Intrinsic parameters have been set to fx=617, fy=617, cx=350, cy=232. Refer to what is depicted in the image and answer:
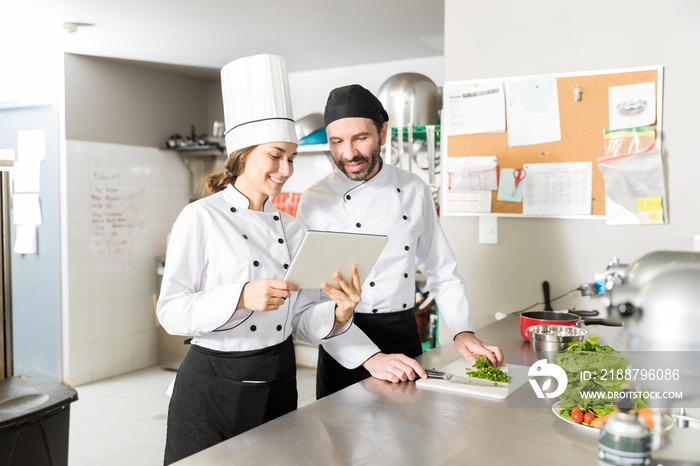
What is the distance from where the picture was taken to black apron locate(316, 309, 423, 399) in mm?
2014

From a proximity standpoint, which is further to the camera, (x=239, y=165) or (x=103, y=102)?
(x=103, y=102)

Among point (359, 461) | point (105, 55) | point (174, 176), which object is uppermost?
point (105, 55)

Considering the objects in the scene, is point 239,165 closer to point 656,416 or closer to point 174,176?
point 656,416

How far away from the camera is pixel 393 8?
370cm

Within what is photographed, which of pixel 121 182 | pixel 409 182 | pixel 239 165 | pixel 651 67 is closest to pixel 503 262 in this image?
pixel 409 182

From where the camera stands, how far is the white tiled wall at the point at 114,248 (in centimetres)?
493

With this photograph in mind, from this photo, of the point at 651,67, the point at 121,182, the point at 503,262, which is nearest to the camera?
the point at 651,67

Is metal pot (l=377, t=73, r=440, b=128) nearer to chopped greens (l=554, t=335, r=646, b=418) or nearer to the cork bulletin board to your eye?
the cork bulletin board

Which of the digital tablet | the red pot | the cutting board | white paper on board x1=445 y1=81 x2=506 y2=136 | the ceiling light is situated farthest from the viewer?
the ceiling light

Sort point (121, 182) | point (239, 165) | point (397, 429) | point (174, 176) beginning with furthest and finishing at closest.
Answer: point (174, 176) < point (121, 182) < point (239, 165) < point (397, 429)

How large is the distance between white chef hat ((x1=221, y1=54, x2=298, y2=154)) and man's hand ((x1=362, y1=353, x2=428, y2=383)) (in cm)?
67

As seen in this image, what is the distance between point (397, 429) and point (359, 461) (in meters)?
0.18

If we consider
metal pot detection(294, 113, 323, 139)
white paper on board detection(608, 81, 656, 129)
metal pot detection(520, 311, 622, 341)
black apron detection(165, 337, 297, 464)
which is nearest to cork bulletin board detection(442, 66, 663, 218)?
white paper on board detection(608, 81, 656, 129)

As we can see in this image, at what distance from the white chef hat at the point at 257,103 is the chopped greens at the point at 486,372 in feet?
2.64
